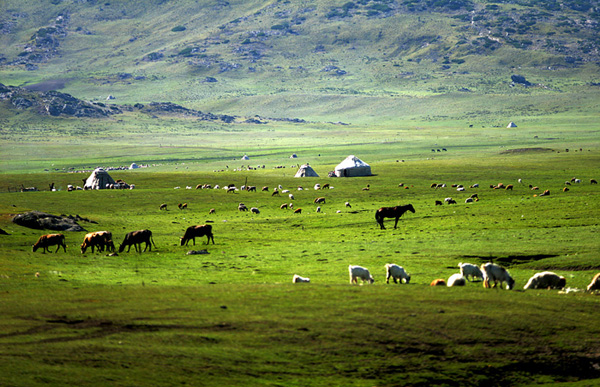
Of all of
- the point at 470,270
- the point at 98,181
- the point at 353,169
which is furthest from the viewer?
the point at 353,169

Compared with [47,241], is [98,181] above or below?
above

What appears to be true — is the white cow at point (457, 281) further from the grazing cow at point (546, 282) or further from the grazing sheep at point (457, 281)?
the grazing cow at point (546, 282)

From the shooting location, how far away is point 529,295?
23.5m

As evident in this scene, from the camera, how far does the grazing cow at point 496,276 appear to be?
2475 cm

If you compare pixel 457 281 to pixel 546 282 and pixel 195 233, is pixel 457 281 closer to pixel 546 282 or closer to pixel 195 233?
pixel 546 282

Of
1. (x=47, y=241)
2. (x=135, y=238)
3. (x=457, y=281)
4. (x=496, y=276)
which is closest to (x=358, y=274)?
(x=457, y=281)

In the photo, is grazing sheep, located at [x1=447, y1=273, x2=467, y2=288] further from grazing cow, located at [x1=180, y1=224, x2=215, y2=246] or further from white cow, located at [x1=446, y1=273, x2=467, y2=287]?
grazing cow, located at [x1=180, y1=224, x2=215, y2=246]

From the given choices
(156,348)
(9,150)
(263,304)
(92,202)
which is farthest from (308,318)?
(9,150)

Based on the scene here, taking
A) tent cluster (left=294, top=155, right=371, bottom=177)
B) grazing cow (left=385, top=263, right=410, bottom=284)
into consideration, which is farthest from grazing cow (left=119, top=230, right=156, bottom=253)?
tent cluster (left=294, top=155, right=371, bottom=177)

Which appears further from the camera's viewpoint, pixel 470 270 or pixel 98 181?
pixel 98 181

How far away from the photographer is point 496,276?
979 inches

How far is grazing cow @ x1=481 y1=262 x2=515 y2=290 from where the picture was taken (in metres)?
24.8

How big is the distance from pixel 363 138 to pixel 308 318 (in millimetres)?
159976

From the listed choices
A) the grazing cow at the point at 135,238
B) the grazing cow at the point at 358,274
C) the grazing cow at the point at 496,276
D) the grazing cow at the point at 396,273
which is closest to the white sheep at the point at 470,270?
the grazing cow at the point at 496,276
